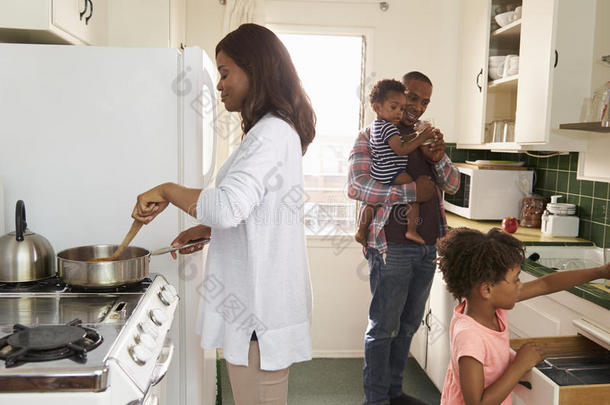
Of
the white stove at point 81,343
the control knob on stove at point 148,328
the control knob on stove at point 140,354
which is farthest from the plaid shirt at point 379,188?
the control knob on stove at point 140,354

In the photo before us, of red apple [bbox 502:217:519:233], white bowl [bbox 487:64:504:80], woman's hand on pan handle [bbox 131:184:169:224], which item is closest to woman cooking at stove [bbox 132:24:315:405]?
woman's hand on pan handle [bbox 131:184:169:224]

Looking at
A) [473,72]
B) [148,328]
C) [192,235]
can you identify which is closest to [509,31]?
[473,72]

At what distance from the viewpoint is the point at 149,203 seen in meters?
1.32

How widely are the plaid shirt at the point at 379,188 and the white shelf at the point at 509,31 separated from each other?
770 millimetres

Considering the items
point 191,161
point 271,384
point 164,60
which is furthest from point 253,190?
point 164,60

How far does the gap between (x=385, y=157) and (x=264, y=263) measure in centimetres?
124

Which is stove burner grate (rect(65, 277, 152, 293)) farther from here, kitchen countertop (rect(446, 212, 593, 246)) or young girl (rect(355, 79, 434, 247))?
kitchen countertop (rect(446, 212, 593, 246))

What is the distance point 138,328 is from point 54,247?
0.72m

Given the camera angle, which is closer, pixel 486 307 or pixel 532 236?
pixel 486 307

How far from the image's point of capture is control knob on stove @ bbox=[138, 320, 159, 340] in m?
1.19

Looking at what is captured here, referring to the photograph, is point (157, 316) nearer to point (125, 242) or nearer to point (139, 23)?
point (125, 242)

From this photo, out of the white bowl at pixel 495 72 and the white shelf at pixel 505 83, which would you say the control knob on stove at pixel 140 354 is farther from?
the white bowl at pixel 495 72

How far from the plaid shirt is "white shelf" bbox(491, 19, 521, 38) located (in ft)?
2.53

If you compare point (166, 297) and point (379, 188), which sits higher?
point (379, 188)
